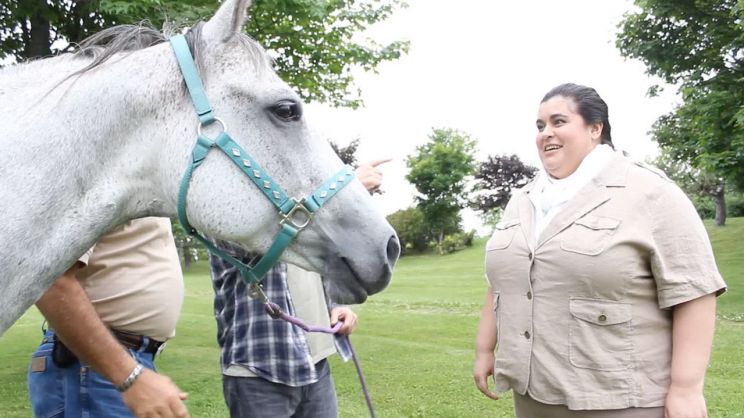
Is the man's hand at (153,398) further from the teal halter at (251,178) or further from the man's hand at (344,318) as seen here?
the man's hand at (344,318)

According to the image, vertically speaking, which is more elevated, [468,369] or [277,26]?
[277,26]

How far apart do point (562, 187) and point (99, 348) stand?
79.0 inches

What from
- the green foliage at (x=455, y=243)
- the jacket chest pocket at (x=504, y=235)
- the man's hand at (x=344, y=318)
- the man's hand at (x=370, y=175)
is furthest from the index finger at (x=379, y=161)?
the green foliage at (x=455, y=243)

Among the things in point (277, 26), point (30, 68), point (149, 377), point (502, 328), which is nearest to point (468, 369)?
point (277, 26)

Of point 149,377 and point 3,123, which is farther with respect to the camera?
point 149,377

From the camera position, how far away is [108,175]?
1870mm

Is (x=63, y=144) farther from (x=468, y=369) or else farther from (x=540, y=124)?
(x=468, y=369)

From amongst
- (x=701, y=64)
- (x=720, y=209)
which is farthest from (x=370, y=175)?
(x=720, y=209)

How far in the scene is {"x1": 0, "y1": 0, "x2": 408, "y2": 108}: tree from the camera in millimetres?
6934

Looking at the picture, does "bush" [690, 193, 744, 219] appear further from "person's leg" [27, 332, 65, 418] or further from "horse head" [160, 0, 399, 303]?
"person's leg" [27, 332, 65, 418]

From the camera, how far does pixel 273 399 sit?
8.68 feet

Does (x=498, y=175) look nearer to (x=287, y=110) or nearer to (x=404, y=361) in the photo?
(x=404, y=361)

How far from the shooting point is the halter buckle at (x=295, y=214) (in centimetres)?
189

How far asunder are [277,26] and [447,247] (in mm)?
33333
